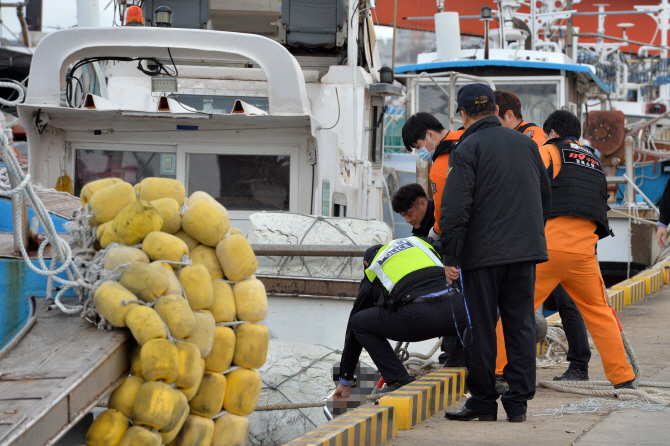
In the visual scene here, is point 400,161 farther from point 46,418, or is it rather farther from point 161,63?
point 46,418

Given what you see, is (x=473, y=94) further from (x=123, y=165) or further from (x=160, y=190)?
(x=123, y=165)

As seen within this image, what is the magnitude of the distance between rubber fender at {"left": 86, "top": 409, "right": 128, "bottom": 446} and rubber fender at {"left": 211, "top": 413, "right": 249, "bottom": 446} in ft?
1.70

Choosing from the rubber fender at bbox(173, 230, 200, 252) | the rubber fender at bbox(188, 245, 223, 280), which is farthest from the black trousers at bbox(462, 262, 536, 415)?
the rubber fender at bbox(173, 230, 200, 252)

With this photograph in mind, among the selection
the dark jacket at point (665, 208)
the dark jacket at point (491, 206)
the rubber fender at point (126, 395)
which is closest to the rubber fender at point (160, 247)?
the rubber fender at point (126, 395)

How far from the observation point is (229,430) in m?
3.41

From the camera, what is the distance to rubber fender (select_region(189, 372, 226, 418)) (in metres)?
3.28

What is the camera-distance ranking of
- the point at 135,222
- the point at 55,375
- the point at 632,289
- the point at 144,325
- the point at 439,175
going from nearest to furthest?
the point at 55,375
the point at 144,325
the point at 135,222
the point at 439,175
the point at 632,289

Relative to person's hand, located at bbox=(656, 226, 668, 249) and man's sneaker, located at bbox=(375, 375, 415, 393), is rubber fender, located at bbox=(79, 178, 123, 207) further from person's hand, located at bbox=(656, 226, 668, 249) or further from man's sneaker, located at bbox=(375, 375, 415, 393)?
person's hand, located at bbox=(656, 226, 668, 249)

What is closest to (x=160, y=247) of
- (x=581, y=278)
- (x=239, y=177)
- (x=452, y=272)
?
(x=452, y=272)

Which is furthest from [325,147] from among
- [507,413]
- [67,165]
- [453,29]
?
[453,29]

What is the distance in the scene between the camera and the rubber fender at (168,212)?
336 centimetres

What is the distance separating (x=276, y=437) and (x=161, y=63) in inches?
179

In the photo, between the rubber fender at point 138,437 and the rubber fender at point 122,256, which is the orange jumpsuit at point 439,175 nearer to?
the rubber fender at point 122,256

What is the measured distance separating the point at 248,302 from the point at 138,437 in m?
0.81
